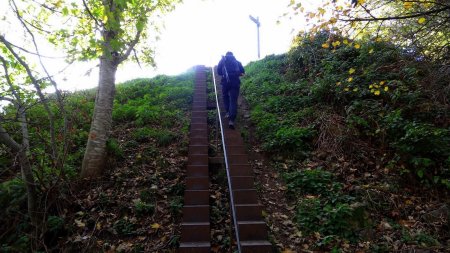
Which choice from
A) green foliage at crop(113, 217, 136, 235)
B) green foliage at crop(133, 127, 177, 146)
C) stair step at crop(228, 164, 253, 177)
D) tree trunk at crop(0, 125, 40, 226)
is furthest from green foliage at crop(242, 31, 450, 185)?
tree trunk at crop(0, 125, 40, 226)

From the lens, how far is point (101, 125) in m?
6.59

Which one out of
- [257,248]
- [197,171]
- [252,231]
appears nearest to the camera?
[257,248]

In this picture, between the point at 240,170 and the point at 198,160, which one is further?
the point at 198,160

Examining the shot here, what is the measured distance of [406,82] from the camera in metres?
7.29

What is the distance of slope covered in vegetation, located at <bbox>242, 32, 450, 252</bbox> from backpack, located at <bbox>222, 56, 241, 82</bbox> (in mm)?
1643

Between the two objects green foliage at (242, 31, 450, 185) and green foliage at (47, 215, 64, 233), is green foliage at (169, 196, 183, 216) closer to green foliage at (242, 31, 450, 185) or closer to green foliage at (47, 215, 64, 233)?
green foliage at (47, 215, 64, 233)

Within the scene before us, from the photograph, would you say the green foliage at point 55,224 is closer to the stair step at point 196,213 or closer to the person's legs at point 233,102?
the stair step at point 196,213

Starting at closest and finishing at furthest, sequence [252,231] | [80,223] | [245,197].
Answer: [252,231], [80,223], [245,197]

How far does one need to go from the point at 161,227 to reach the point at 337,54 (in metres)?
7.92

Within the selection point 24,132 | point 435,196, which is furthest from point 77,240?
point 435,196

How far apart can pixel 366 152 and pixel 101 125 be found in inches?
233

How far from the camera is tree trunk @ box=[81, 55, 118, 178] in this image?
20.5ft

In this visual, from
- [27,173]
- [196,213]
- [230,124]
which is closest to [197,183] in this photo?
[196,213]

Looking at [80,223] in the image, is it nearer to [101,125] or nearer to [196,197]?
[196,197]
